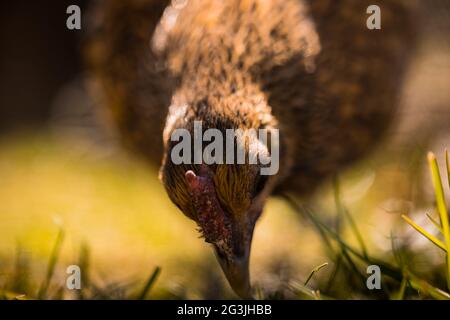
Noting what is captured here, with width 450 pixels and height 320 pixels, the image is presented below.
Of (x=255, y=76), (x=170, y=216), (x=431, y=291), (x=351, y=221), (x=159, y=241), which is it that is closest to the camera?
(x=431, y=291)

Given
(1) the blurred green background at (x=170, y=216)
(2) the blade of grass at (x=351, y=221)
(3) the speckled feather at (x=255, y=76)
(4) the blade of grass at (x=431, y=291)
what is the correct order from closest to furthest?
(4) the blade of grass at (x=431, y=291) → (3) the speckled feather at (x=255, y=76) → (2) the blade of grass at (x=351, y=221) → (1) the blurred green background at (x=170, y=216)

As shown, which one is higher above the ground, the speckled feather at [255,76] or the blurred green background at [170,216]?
the speckled feather at [255,76]

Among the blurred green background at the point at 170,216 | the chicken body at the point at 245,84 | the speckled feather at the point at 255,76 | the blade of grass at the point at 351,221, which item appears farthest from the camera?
the blurred green background at the point at 170,216

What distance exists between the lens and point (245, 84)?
3.05 meters

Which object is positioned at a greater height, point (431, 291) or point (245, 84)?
point (245, 84)

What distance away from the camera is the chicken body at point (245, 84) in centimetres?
264

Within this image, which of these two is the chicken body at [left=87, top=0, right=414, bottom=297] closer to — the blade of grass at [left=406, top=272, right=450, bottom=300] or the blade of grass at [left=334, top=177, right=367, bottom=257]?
the blade of grass at [left=334, top=177, right=367, bottom=257]
